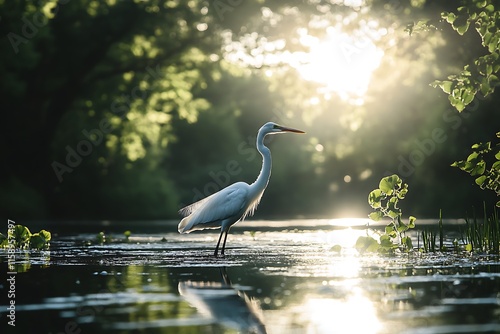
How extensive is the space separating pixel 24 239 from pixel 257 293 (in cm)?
885

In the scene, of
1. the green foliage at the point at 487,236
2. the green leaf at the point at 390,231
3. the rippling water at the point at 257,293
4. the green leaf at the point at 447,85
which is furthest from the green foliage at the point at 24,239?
the green leaf at the point at 447,85

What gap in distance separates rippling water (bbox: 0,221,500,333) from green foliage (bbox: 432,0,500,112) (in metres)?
2.29

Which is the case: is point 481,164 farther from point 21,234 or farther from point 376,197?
point 21,234

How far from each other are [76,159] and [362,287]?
31.2 metres

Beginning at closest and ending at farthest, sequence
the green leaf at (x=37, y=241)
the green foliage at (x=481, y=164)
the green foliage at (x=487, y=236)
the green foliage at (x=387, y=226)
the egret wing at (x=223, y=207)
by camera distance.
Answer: the green foliage at (x=481, y=164)
the green foliage at (x=487, y=236)
the green foliage at (x=387, y=226)
the egret wing at (x=223, y=207)
the green leaf at (x=37, y=241)

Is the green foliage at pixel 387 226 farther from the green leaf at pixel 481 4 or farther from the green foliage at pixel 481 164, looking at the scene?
the green leaf at pixel 481 4

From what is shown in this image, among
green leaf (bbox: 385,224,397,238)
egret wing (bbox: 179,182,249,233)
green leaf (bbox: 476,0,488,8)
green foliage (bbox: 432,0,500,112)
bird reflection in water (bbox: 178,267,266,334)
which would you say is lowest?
bird reflection in water (bbox: 178,267,266,334)

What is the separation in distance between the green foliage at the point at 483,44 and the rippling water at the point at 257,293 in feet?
7.52

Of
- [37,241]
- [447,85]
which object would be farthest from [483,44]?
[37,241]

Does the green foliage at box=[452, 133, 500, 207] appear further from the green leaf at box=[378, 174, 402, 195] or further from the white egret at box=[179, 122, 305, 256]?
the white egret at box=[179, 122, 305, 256]

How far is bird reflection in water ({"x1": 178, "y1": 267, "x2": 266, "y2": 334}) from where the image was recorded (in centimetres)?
734

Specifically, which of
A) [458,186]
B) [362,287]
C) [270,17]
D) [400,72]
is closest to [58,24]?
[270,17]

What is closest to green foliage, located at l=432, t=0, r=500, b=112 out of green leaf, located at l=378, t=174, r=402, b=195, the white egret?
green leaf, located at l=378, t=174, r=402, b=195

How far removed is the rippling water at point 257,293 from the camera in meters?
7.16
